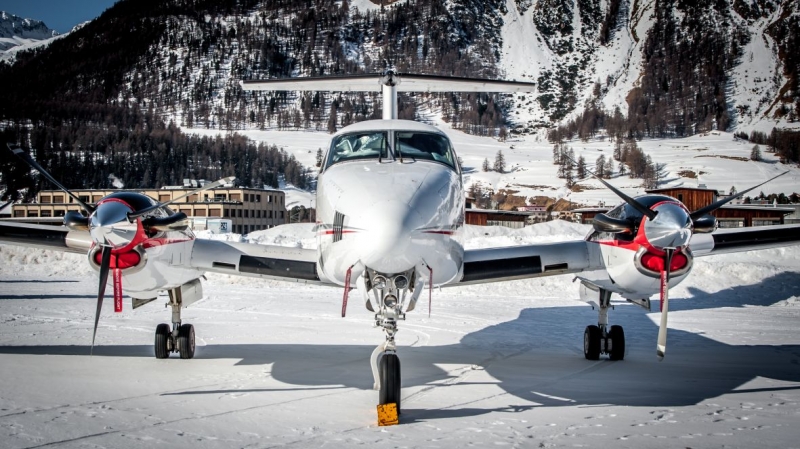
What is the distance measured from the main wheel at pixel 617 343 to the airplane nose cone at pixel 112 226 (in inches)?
286

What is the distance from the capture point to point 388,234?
19.0ft

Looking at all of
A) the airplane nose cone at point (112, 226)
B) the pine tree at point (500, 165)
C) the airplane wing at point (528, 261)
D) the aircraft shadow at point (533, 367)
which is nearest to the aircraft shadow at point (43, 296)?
the aircraft shadow at point (533, 367)

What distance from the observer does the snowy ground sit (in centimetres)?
576

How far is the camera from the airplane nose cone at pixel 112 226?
7.67 meters

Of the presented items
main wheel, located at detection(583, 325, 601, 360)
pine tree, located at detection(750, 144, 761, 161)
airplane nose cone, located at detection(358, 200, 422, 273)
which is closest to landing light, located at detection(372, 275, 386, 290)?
airplane nose cone, located at detection(358, 200, 422, 273)

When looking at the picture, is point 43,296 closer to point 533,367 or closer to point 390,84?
point 390,84

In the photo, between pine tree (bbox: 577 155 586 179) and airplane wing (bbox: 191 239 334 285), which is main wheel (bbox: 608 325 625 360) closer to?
pine tree (bbox: 577 155 586 179)

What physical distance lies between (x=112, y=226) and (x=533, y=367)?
6.04 meters

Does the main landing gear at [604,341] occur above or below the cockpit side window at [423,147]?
below

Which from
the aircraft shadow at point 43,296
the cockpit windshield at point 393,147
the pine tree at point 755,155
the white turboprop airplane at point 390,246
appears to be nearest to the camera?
the white turboprop airplane at point 390,246

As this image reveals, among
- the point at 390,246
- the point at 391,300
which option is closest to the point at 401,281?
the point at 391,300

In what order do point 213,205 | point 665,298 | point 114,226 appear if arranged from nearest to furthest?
point 114,226 < point 665,298 < point 213,205

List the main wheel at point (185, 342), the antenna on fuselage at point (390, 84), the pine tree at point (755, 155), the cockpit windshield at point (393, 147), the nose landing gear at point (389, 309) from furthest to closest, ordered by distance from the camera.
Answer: the pine tree at point (755, 155) < the antenna on fuselage at point (390, 84) < the main wheel at point (185, 342) < the cockpit windshield at point (393, 147) < the nose landing gear at point (389, 309)

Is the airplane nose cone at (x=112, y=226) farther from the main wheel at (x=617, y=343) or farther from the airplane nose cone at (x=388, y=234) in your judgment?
the main wheel at (x=617, y=343)
